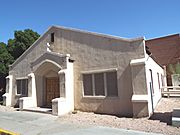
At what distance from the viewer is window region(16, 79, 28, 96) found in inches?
609

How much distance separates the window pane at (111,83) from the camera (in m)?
10.5

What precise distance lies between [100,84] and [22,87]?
8561 mm

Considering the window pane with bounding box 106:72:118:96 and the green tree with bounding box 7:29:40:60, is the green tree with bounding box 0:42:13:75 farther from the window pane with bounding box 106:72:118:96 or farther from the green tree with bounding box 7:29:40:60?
the window pane with bounding box 106:72:118:96

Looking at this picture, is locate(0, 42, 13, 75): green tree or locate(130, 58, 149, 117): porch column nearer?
locate(130, 58, 149, 117): porch column

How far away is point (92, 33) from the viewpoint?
11.7 meters

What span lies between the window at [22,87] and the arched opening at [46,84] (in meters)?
1.88

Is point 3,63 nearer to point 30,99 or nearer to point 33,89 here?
point 33,89

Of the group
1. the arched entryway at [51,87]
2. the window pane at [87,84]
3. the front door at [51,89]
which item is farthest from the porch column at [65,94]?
the front door at [51,89]

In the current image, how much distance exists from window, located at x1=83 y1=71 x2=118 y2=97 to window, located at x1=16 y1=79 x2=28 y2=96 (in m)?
6.63

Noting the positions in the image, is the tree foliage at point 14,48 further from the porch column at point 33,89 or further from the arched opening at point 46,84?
the arched opening at point 46,84

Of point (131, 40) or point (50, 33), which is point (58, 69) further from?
point (131, 40)

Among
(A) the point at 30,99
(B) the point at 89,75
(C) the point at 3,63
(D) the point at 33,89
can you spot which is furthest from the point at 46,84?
(C) the point at 3,63

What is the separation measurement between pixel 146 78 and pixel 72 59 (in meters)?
5.65

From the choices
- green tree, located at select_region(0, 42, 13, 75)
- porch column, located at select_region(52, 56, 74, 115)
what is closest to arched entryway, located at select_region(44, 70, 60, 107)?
porch column, located at select_region(52, 56, 74, 115)
